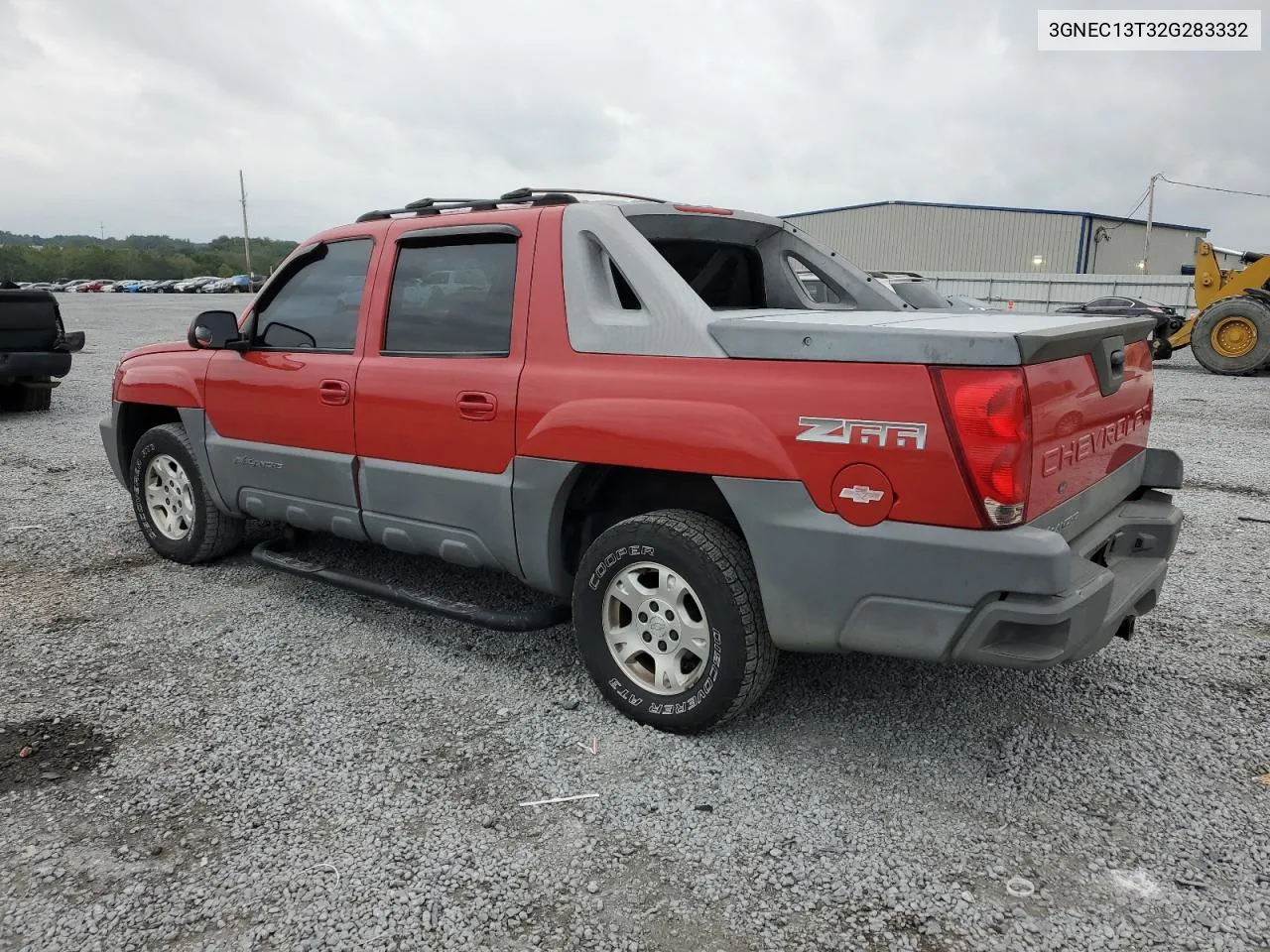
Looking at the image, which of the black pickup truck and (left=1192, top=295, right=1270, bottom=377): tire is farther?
(left=1192, top=295, right=1270, bottom=377): tire

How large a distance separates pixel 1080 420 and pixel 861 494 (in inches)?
31.2

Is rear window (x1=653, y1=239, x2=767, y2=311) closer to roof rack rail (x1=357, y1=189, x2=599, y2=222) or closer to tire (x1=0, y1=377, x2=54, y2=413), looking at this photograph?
roof rack rail (x1=357, y1=189, x2=599, y2=222)

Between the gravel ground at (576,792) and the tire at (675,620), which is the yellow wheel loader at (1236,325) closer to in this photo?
the gravel ground at (576,792)

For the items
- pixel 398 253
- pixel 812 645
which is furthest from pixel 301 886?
pixel 398 253

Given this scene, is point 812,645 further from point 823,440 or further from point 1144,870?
point 1144,870

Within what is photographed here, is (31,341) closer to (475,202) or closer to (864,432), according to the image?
(475,202)

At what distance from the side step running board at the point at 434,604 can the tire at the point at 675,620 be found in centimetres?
32

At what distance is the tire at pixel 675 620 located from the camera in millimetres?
2990

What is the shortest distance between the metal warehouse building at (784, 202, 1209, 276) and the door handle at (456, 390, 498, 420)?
37.3m

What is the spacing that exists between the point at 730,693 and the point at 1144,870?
1251 mm

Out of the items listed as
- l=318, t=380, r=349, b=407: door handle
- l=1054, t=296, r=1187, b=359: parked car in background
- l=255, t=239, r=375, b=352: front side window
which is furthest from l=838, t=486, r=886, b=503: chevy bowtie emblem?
l=1054, t=296, r=1187, b=359: parked car in background

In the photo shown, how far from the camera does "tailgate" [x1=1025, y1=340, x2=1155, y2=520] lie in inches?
103

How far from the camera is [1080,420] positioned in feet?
9.46

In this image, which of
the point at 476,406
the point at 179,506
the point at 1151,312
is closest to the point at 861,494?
the point at 476,406
